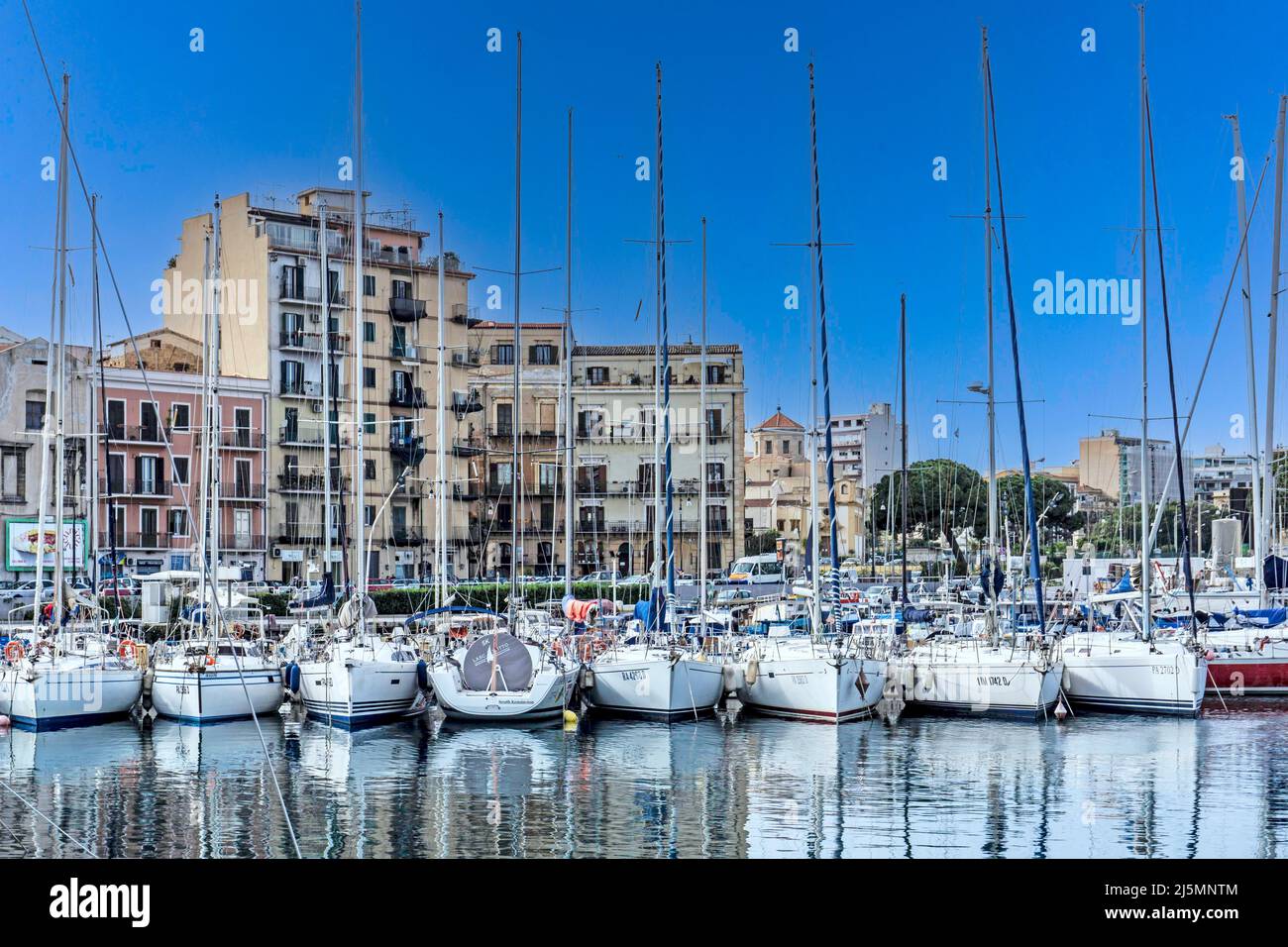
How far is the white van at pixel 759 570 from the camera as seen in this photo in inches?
1694

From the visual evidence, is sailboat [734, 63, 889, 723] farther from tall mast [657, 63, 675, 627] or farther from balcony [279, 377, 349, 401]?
balcony [279, 377, 349, 401]

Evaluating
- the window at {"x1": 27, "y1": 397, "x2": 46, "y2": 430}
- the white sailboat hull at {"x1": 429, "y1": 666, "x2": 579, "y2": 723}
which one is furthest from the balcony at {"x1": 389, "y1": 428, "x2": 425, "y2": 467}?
the white sailboat hull at {"x1": 429, "y1": 666, "x2": 579, "y2": 723}

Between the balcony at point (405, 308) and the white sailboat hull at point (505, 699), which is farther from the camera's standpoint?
the balcony at point (405, 308)

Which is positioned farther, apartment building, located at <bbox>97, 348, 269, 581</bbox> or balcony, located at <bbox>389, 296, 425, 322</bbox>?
balcony, located at <bbox>389, 296, 425, 322</bbox>

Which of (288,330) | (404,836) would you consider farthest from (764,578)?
(404,836)

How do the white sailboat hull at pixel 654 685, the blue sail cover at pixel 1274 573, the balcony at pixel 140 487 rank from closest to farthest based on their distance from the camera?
the white sailboat hull at pixel 654 685 → the blue sail cover at pixel 1274 573 → the balcony at pixel 140 487

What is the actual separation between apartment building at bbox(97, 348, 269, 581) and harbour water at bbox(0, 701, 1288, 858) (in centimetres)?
1939

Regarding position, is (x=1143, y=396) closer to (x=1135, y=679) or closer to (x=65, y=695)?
(x=1135, y=679)

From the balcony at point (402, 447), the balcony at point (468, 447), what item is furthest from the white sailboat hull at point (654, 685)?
the balcony at point (468, 447)

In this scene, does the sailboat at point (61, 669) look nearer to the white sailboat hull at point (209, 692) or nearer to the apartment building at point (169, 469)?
the white sailboat hull at point (209, 692)

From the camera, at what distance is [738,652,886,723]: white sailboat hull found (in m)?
18.8

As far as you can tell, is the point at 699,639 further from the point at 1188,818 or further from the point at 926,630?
the point at 1188,818

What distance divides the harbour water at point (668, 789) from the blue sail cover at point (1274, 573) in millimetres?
5291

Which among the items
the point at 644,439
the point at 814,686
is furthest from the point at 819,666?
the point at 644,439
